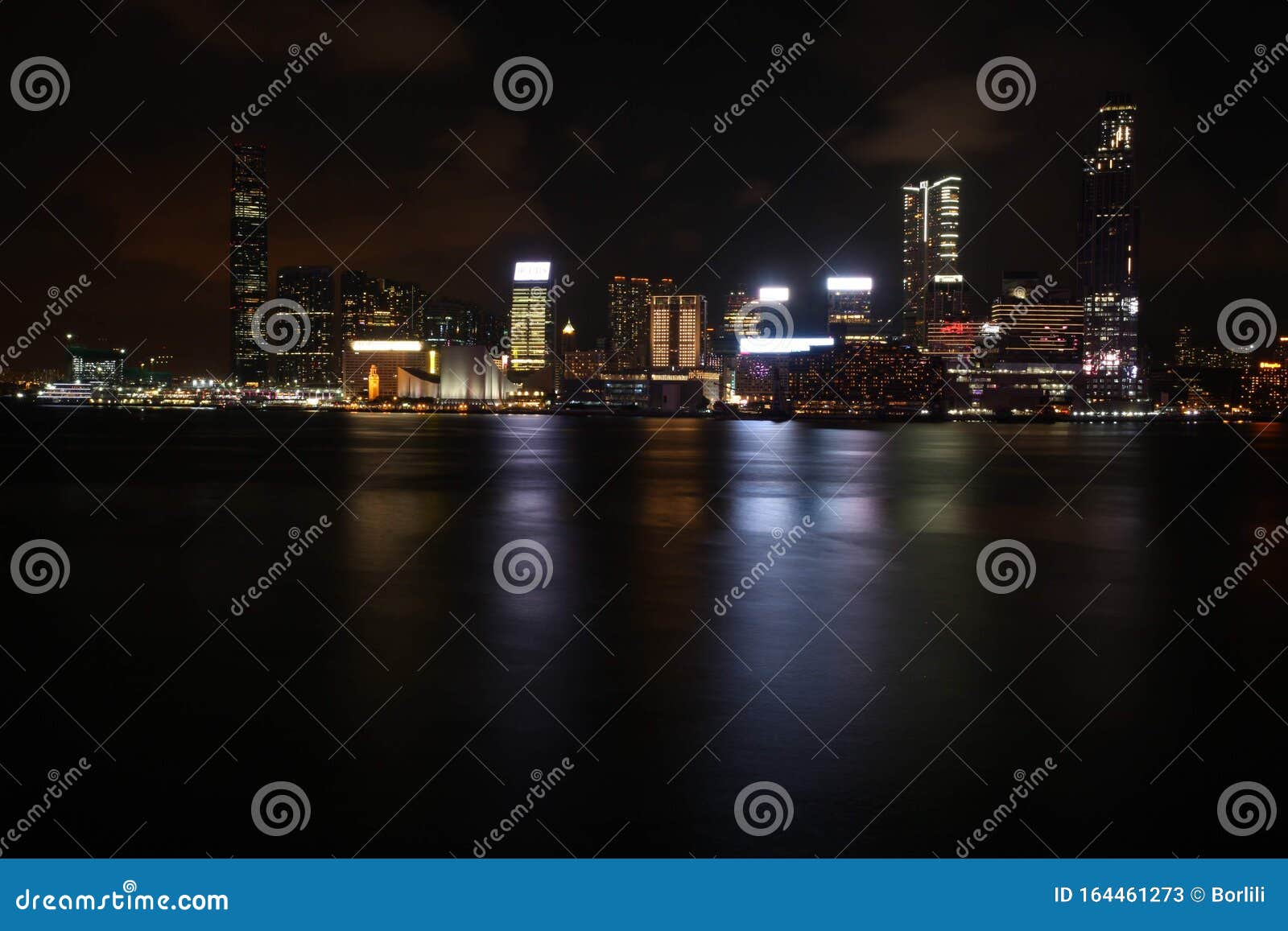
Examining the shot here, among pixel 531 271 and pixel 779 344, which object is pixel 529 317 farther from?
pixel 779 344

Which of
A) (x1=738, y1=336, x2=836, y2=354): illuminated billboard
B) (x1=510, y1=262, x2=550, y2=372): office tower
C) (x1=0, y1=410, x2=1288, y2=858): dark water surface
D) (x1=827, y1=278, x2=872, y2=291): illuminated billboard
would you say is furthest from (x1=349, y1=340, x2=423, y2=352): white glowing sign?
(x1=0, y1=410, x2=1288, y2=858): dark water surface

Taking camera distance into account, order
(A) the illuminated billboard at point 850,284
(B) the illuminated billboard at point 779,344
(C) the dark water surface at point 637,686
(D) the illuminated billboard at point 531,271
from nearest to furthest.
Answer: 1. (C) the dark water surface at point 637,686
2. (D) the illuminated billboard at point 531,271
3. (B) the illuminated billboard at point 779,344
4. (A) the illuminated billboard at point 850,284

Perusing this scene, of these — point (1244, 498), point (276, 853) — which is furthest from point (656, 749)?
point (1244, 498)

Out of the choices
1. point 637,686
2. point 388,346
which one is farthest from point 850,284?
→ point 637,686

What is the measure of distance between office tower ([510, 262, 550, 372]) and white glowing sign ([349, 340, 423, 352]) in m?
16.1

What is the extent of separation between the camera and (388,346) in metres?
158

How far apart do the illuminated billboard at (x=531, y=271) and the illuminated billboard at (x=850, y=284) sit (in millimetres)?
62193

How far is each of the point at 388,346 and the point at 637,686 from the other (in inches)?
6210

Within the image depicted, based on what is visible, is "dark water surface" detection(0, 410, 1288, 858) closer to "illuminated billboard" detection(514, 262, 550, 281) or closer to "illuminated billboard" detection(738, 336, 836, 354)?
"illuminated billboard" detection(514, 262, 550, 281)

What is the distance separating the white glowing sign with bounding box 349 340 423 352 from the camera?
518 ft

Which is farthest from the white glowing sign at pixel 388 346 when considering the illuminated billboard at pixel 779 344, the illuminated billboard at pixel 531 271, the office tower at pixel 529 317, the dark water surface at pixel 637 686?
the dark water surface at pixel 637 686

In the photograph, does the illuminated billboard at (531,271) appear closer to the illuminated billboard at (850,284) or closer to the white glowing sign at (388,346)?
the white glowing sign at (388,346)

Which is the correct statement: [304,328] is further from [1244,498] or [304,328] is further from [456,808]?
[456,808]

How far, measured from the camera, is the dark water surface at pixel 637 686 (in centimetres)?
557
